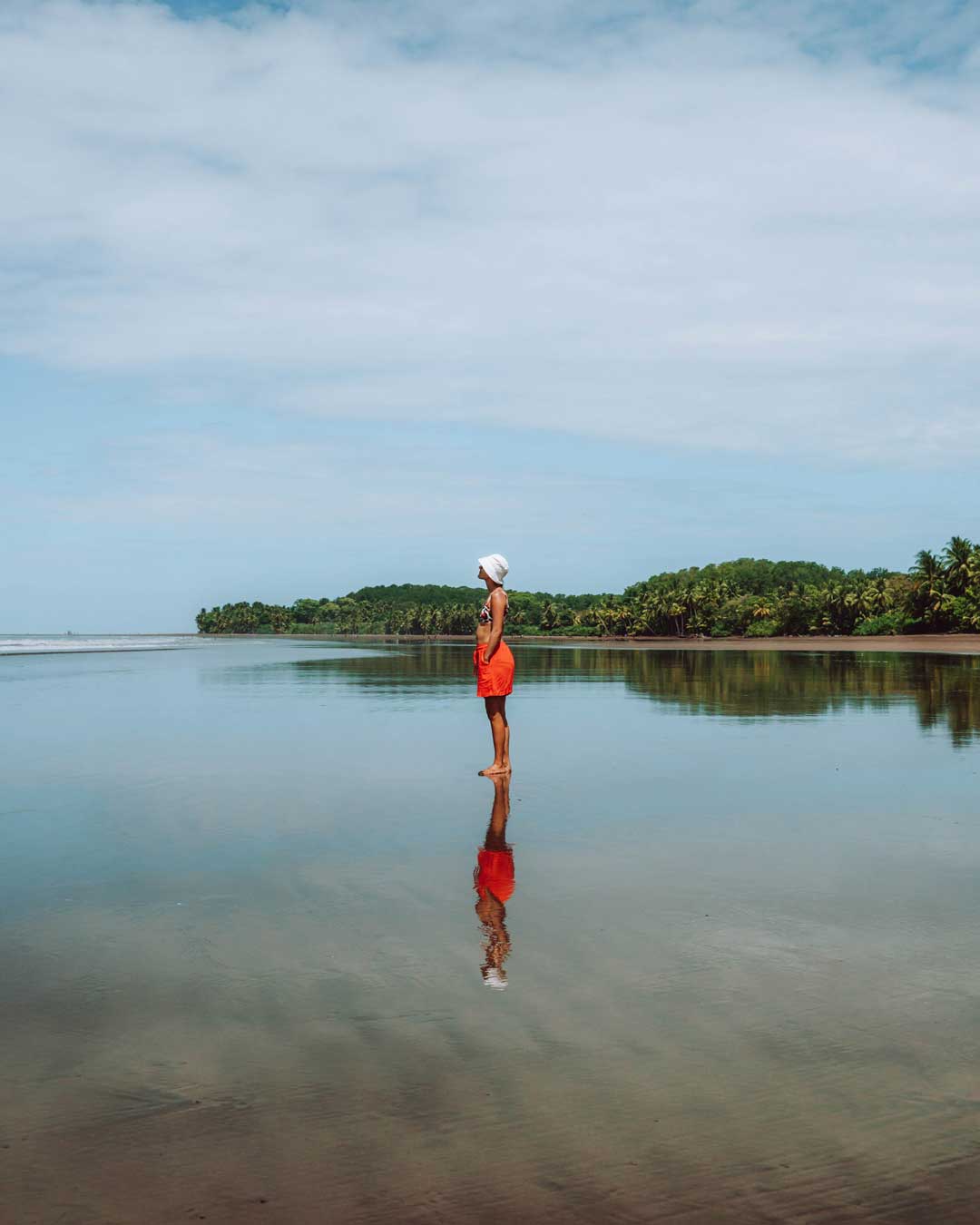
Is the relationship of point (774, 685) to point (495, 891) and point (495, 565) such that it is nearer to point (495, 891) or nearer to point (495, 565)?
point (495, 565)

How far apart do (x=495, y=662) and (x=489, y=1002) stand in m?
5.47

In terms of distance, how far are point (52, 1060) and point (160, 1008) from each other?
0.48 meters

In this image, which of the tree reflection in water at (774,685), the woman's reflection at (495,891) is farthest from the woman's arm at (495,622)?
the tree reflection in water at (774,685)

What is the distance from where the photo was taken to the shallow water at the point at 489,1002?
261 centimetres

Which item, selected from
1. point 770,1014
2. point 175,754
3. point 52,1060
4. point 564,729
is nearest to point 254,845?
point 52,1060

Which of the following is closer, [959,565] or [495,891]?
[495,891]

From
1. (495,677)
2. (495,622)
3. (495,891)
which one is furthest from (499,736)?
(495,891)

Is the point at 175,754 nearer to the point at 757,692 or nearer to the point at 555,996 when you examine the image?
the point at 555,996

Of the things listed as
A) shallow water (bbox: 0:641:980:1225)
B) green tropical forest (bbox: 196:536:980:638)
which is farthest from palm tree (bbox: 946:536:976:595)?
shallow water (bbox: 0:641:980:1225)

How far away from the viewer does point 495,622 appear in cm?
918

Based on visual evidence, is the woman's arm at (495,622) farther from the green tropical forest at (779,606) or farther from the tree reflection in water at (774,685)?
the green tropical forest at (779,606)

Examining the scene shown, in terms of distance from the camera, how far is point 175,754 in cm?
1077

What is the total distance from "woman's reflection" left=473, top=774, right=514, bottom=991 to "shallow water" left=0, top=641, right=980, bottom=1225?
39 mm

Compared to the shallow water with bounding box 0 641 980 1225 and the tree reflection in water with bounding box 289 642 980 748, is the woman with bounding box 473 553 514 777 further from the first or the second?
the tree reflection in water with bounding box 289 642 980 748
